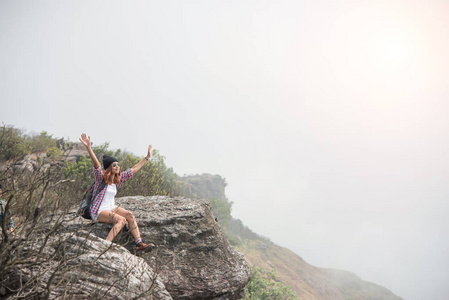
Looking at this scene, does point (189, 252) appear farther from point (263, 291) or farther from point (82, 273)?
point (263, 291)

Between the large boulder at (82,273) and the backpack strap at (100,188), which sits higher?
the backpack strap at (100,188)

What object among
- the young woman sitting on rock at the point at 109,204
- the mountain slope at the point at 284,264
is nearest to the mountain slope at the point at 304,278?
the mountain slope at the point at 284,264

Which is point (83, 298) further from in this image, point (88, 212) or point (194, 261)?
point (194, 261)

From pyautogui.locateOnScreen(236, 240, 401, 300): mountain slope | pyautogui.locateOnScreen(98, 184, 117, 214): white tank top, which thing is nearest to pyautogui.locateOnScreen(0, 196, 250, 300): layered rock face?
pyautogui.locateOnScreen(98, 184, 117, 214): white tank top

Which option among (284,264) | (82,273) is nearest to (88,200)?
(82,273)

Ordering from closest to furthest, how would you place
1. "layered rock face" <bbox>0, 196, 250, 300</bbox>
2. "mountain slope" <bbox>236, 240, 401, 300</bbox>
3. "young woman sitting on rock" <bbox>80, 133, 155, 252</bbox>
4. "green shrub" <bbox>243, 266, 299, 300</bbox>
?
"layered rock face" <bbox>0, 196, 250, 300</bbox>
"young woman sitting on rock" <bbox>80, 133, 155, 252</bbox>
"green shrub" <bbox>243, 266, 299, 300</bbox>
"mountain slope" <bbox>236, 240, 401, 300</bbox>

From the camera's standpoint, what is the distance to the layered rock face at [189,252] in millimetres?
6465

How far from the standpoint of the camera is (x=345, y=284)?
2719 inches

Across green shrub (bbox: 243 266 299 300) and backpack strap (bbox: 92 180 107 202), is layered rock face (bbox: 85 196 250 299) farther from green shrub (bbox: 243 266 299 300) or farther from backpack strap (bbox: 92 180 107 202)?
green shrub (bbox: 243 266 299 300)

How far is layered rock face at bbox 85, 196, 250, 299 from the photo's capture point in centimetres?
646

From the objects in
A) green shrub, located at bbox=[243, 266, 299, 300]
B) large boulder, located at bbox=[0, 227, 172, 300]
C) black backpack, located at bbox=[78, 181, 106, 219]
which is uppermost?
black backpack, located at bbox=[78, 181, 106, 219]

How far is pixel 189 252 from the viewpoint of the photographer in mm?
7051

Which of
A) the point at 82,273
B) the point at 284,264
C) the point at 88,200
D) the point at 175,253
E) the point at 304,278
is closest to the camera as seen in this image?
the point at 82,273

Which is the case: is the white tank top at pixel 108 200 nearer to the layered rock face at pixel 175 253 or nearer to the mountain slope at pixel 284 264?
the layered rock face at pixel 175 253
